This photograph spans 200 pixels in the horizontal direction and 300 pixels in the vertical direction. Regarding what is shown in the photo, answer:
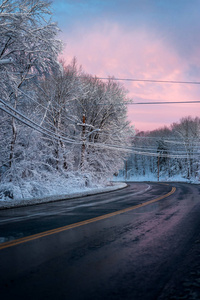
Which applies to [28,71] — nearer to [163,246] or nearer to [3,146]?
[3,146]

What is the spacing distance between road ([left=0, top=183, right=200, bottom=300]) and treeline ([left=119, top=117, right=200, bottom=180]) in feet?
107

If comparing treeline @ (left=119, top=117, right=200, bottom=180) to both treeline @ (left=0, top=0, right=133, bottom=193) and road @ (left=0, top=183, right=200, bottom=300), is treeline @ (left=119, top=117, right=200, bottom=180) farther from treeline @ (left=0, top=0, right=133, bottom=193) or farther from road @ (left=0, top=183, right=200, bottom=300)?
road @ (left=0, top=183, right=200, bottom=300)

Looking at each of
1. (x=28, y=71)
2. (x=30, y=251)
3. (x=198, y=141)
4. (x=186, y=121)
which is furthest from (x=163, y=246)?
(x=186, y=121)

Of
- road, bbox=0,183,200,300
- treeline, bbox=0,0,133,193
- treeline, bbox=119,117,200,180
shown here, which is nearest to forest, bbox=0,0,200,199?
treeline, bbox=0,0,133,193

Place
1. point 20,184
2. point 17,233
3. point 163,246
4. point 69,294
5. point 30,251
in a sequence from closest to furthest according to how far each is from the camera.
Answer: point 69,294
point 30,251
point 163,246
point 17,233
point 20,184

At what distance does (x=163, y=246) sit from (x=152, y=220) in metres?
2.77

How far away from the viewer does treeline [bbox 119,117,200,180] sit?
56513 millimetres

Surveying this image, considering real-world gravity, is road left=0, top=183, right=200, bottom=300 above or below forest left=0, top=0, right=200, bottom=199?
below

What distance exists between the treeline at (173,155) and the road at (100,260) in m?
32.6

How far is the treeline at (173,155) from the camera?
185 ft

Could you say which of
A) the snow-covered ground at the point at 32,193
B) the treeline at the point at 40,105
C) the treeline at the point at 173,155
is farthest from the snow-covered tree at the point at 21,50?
the treeline at the point at 173,155

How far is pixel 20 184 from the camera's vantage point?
14578 mm

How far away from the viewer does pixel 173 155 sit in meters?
58.4

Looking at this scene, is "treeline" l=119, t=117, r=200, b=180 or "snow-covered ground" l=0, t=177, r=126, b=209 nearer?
"snow-covered ground" l=0, t=177, r=126, b=209
